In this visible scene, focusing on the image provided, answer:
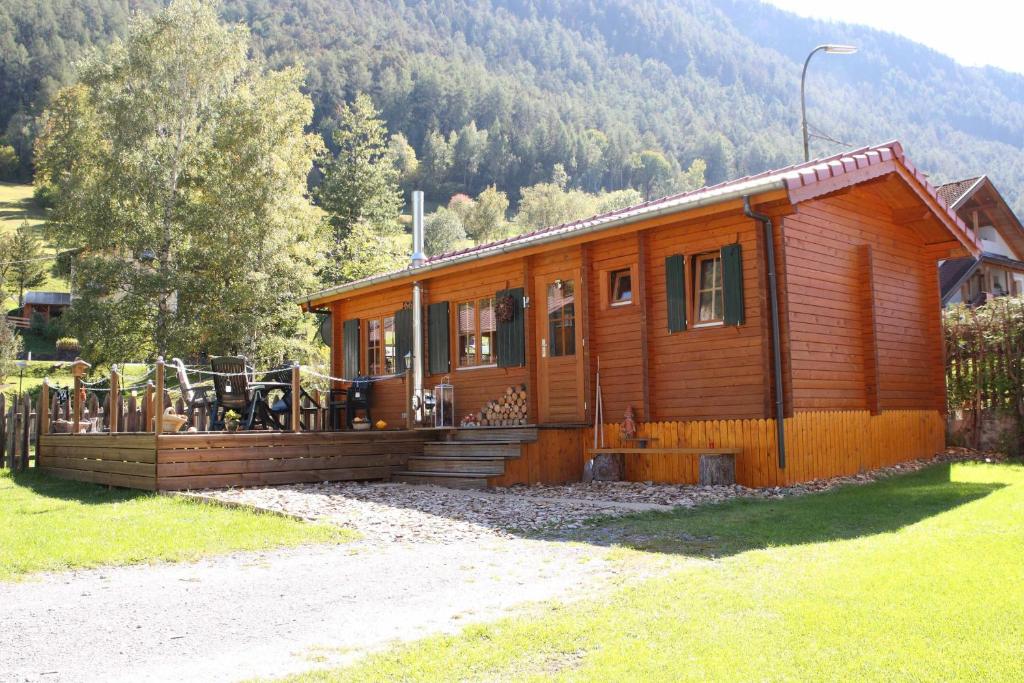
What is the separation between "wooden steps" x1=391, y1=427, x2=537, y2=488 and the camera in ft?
37.6

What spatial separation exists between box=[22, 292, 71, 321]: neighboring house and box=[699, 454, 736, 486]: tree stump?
46.0m

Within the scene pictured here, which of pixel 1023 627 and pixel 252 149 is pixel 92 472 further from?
pixel 252 149

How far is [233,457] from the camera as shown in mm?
10773

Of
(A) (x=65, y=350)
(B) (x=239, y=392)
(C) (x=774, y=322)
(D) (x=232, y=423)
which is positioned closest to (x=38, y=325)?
(A) (x=65, y=350)

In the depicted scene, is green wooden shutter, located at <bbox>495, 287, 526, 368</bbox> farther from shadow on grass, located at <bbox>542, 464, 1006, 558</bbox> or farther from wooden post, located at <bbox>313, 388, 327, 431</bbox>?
shadow on grass, located at <bbox>542, 464, 1006, 558</bbox>

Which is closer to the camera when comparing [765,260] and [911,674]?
[911,674]

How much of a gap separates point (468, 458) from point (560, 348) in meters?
2.04

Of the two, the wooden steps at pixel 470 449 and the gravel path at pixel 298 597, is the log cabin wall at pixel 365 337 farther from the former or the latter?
the gravel path at pixel 298 597

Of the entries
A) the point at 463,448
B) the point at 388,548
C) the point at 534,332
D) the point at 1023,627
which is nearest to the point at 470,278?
the point at 534,332

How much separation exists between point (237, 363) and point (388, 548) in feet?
20.0

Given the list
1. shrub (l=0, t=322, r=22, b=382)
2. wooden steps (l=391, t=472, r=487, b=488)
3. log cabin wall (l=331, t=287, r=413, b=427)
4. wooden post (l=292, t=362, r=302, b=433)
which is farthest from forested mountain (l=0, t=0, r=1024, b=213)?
wooden steps (l=391, t=472, r=487, b=488)

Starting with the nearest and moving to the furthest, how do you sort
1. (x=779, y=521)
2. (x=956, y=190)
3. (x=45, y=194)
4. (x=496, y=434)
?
(x=779, y=521)
(x=496, y=434)
(x=956, y=190)
(x=45, y=194)

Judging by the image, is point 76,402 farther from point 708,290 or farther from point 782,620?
point 782,620

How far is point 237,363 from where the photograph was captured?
486 inches
